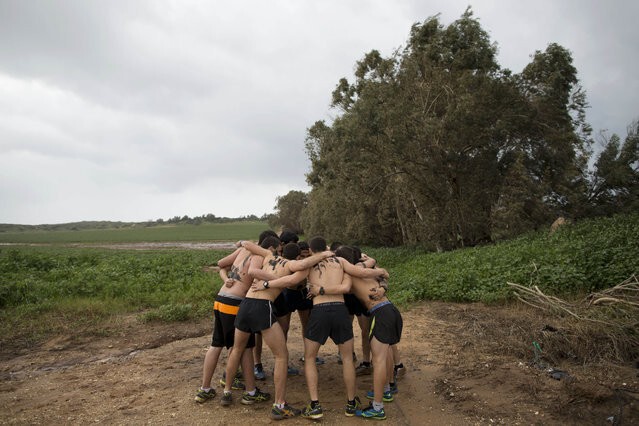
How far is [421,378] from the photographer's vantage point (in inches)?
241

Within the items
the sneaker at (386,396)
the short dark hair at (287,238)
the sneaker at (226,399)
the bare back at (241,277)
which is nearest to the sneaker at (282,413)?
the sneaker at (226,399)

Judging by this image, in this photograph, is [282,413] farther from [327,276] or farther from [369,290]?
[369,290]

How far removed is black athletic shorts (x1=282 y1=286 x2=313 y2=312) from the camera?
6.47m

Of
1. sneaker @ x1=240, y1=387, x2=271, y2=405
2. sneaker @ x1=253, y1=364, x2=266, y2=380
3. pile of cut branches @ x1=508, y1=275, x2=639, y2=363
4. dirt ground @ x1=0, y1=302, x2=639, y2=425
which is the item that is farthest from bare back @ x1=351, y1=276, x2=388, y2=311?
pile of cut branches @ x1=508, y1=275, x2=639, y2=363

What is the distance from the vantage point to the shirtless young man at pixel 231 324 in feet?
18.0

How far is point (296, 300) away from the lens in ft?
21.4

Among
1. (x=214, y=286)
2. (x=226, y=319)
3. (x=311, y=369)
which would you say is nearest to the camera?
(x=311, y=369)

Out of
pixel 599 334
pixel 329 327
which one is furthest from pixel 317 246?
pixel 599 334

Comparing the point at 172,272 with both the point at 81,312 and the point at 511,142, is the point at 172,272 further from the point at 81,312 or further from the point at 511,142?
the point at 511,142

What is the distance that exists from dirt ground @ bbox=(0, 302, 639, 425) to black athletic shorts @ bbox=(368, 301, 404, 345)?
897mm

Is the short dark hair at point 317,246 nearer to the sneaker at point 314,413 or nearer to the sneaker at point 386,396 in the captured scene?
the sneaker at point 314,413

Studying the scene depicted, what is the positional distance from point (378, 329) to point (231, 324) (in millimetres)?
1942

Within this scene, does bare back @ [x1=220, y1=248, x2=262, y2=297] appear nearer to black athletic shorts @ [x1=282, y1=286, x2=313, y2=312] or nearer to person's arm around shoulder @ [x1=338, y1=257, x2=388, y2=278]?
black athletic shorts @ [x1=282, y1=286, x2=313, y2=312]

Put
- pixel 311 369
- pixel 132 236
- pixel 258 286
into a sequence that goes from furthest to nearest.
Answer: pixel 132 236
pixel 258 286
pixel 311 369
